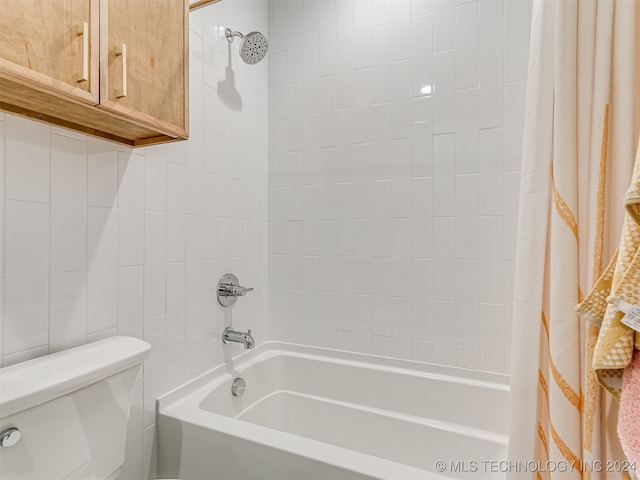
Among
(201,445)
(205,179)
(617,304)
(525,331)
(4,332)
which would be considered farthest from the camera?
(205,179)

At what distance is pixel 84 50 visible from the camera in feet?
2.42

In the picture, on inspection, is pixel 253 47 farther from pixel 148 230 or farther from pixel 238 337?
pixel 238 337

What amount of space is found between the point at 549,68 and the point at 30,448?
1507mm


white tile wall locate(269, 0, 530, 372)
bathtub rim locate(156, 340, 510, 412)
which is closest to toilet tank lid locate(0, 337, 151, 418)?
bathtub rim locate(156, 340, 510, 412)

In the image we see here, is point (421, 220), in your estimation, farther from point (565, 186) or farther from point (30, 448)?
point (30, 448)

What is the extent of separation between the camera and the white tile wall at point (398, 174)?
1.44 metres

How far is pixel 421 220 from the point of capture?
5.13 ft

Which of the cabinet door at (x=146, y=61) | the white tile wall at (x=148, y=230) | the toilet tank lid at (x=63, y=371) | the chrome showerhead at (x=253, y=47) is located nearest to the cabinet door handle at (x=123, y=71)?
the cabinet door at (x=146, y=61)

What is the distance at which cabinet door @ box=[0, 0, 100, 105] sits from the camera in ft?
2.03

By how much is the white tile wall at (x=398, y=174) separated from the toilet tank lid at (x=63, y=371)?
0.97 meters

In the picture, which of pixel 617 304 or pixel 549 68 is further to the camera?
pixel 549 68

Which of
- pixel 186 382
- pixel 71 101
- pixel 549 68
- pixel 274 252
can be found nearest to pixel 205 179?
pixel 274 252

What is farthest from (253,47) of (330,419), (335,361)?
(330,419)

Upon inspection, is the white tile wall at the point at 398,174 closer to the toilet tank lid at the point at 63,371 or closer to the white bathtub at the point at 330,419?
the white bathtub at the point at 330,419
